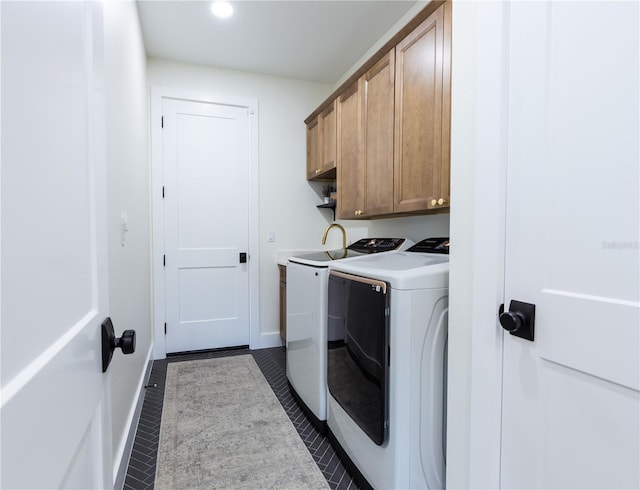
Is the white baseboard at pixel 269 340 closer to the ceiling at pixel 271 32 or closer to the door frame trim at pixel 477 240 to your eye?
Answer: the door frame trim at pixel 477 240

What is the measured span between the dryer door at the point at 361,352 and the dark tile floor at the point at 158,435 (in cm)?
31

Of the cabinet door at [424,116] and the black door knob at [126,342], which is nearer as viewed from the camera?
the black door knob at [126,342]

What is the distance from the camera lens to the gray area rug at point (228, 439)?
5.22ft

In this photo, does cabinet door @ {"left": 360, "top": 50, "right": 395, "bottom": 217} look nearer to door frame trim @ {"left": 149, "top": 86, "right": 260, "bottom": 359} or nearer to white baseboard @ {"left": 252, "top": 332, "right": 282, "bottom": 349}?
door frame trim @ {"left": 149, "top": 86, "right": 260, "bottom": 359}

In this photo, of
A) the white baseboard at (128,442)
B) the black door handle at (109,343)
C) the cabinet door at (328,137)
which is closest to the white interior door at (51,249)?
the black door handle at (109,343)

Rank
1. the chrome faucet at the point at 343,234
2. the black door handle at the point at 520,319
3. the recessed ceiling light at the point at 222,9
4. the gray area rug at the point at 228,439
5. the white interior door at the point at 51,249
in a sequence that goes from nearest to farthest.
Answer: the white interior door at the point at 51,249, the black door handle at the point at 520,319, the gray area rug at the point at 228,439, the recessed ceiling light at the point at 222,9, the chrome faucet at the point at 343,234

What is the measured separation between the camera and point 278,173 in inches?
137

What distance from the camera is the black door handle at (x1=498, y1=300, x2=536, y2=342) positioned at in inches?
34.4

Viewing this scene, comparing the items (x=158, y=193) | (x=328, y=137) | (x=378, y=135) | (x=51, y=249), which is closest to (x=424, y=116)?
(x=378, y=135)

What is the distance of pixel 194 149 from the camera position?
10.5 ft

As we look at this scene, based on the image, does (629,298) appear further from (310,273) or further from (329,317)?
(310,273)

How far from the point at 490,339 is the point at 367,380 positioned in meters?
0.65

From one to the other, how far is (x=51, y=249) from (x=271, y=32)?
9.01 ft

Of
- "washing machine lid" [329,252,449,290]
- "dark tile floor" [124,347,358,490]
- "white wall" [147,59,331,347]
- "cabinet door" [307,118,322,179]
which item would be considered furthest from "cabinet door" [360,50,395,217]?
"dark tile floor" [124,347,358,490]
